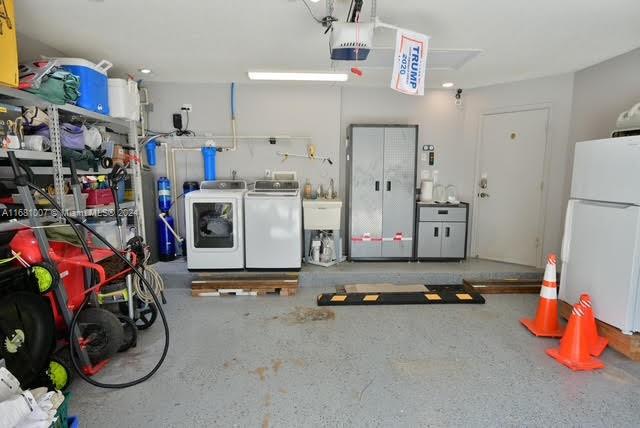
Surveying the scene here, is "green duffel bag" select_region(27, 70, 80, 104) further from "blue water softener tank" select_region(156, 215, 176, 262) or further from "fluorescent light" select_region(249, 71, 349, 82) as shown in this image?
"blue water softener tank" select_region(156, 215, 176, 262)

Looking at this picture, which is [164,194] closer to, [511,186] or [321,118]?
[321,118]

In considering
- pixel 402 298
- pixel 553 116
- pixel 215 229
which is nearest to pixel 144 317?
pixel 215 229

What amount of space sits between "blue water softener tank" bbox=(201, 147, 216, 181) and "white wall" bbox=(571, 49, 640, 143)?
457 centimetres

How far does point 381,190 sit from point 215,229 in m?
2.23

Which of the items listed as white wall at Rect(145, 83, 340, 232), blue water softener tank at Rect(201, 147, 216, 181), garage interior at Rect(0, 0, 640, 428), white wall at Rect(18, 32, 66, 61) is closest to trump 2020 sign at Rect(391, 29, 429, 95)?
garage interior at Rect(0, 0, 640, 428)

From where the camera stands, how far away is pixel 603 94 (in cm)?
354

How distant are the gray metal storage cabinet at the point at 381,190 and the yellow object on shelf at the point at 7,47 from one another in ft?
10.8

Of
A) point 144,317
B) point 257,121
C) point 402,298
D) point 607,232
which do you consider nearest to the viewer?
point 607,232

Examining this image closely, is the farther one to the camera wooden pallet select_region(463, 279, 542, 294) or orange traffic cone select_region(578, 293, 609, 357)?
wooden pallet select_region(463, 279, 542, 294)

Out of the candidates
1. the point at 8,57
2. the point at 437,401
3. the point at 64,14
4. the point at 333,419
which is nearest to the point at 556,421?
the point at 437,401

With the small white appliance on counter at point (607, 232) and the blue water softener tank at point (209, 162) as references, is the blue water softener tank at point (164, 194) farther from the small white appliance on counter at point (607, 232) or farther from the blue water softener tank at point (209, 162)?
the small white appliance on counter at point (607, 232)

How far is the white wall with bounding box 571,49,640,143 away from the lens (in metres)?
3.24

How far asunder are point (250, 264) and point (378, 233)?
177 cm

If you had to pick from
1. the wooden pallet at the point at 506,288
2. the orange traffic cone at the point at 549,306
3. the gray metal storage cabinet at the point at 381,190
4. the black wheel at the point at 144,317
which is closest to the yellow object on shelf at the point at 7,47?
the black wheel at the point at 144,317
